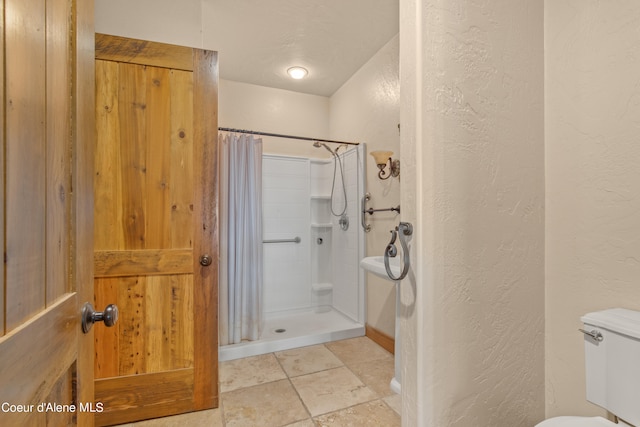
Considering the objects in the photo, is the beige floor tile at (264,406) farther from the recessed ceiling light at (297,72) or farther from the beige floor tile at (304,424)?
the recessed ceiling light at (297,72)

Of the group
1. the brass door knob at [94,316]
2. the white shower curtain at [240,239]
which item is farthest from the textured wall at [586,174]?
the white shower curtain at [240,239]

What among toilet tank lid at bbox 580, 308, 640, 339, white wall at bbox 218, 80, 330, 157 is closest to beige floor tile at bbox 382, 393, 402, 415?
toilet tank lid at bbox 580, 308, 640, 339

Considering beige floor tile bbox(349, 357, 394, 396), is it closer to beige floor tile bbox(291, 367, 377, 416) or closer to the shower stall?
beige floor tile bbox(291, 367, 377, 416)

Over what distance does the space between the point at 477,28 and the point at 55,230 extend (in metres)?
1.38

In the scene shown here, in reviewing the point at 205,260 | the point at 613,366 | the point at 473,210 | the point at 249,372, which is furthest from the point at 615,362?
the point at 249,372

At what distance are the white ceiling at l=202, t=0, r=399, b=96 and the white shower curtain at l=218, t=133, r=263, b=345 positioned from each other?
2.64ft

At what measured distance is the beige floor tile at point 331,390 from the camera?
175 cm

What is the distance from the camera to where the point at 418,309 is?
3.08ft

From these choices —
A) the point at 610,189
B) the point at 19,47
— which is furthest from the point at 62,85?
the point at 610,189

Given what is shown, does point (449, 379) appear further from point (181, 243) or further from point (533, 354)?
point (181, 243)

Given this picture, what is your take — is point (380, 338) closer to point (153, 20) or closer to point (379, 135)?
point (379, 135)

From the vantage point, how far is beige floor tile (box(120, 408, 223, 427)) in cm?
159

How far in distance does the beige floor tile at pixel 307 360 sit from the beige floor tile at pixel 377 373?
0.55 ft

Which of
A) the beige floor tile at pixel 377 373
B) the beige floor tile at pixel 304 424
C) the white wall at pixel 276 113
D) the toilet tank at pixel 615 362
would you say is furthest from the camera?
the white wall at pixel 276 113
